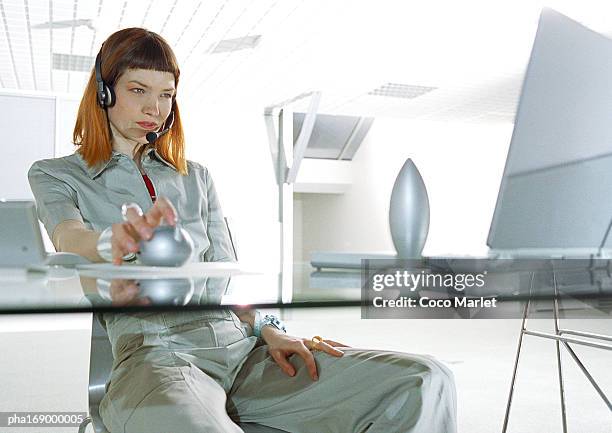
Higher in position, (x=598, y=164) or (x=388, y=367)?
(x=598, y=164)

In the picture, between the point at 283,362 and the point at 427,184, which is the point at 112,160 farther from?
the point at 427,184

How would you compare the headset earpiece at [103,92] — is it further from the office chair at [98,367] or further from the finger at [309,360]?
the finger at [309,360]

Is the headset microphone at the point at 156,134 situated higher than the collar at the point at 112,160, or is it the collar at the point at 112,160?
the headset microphone at the point at 156,134

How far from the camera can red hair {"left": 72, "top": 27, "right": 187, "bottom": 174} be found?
30.8 inches

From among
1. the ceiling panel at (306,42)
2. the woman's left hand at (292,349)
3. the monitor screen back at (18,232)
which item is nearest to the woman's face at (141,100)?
the monitor screen back at (18,232)

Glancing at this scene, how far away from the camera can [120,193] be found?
0.78 m

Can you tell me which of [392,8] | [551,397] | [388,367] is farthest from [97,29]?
[388,367]

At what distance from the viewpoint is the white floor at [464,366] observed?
189cm

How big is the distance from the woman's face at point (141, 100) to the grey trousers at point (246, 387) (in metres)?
0.25

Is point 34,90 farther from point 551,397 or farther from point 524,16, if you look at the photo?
point 551,397

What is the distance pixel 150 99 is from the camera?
801 mm

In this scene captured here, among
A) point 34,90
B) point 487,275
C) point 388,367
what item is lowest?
point 388,367

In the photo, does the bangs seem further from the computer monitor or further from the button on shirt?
the computer monitor

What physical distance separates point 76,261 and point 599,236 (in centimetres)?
59
